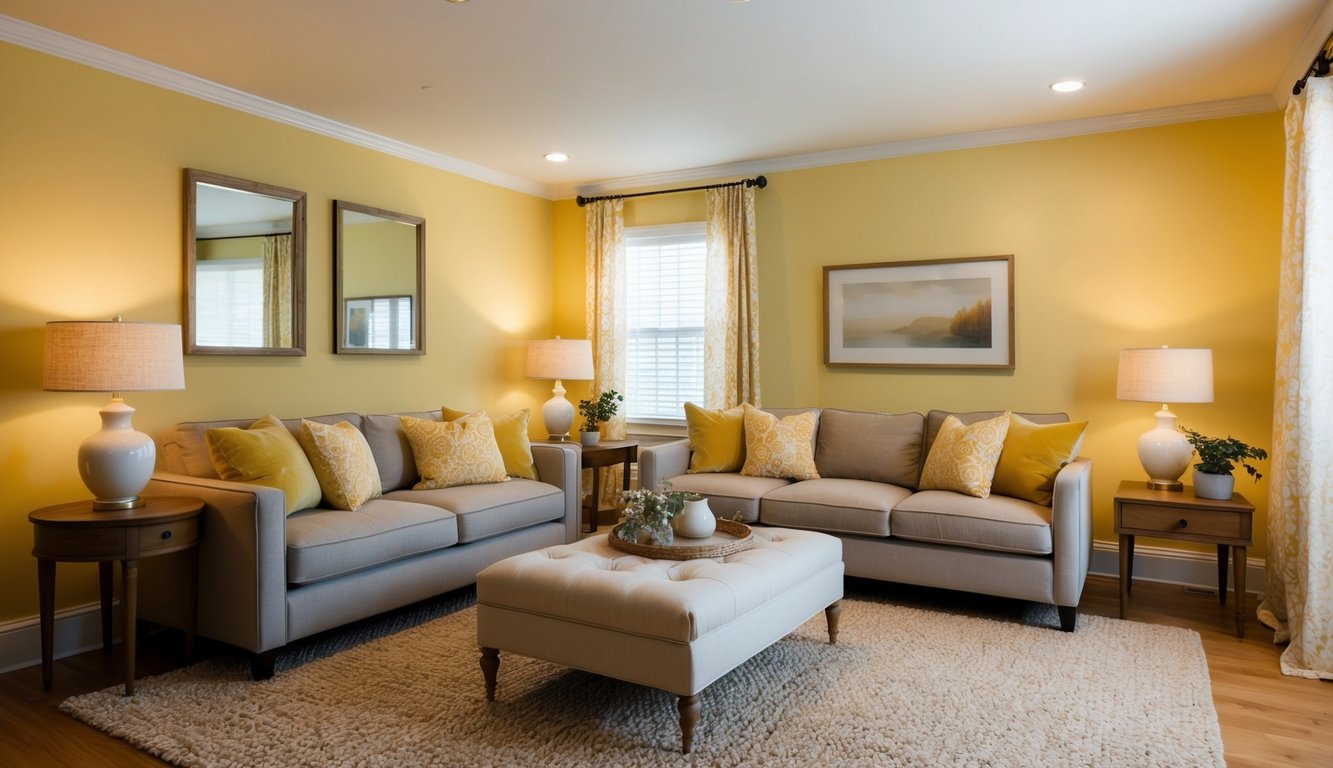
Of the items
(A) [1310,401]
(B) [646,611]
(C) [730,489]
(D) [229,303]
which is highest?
(D) [229,303]

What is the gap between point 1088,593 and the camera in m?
4.32

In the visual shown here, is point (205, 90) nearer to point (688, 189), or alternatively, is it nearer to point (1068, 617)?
point (688, 189)

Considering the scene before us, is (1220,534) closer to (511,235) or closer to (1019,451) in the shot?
(1019,451)

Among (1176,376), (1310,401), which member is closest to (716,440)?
(1176,376)

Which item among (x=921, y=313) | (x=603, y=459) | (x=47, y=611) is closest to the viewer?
(x=47, y=611)

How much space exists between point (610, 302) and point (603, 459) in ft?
4.40

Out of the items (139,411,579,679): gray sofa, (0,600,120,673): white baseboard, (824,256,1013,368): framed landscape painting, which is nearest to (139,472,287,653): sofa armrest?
(139,411,579,679): gray sofa

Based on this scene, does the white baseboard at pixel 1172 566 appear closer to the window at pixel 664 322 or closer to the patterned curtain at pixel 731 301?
the patterned curtain at pixel 731 301

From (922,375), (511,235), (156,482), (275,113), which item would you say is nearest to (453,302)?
(511,235)

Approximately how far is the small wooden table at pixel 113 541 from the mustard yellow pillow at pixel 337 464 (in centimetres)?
61

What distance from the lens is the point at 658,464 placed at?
4.83 m

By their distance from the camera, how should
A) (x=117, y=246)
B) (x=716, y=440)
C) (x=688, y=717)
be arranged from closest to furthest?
(x=688, y=717) → (x=117, y=246) → (x=716, y=440)

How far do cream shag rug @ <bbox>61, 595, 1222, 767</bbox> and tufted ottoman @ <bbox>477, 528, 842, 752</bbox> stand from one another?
0.71 feet

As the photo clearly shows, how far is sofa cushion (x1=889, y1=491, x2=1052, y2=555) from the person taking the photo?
371cm
